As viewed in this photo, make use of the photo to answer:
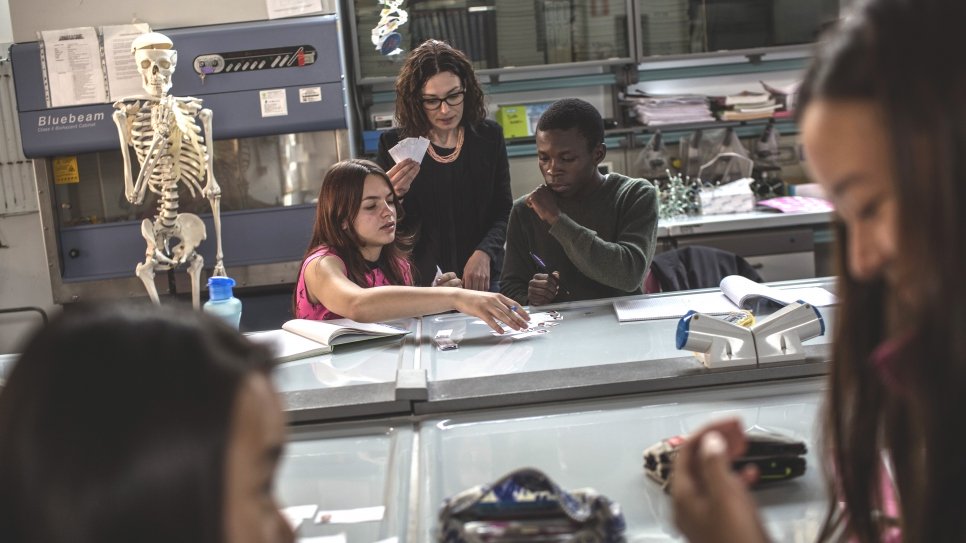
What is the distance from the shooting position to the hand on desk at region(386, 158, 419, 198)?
2.78 meters

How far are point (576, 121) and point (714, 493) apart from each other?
1.89 meters

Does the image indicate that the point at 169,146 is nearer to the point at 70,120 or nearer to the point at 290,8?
the point at 70,120

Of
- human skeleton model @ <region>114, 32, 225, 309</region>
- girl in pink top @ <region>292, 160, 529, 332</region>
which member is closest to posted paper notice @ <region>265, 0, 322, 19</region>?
human skeleton model @ <region>114, 32, 225, 309</region>

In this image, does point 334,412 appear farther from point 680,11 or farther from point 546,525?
point 680,11

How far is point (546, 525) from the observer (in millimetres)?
965

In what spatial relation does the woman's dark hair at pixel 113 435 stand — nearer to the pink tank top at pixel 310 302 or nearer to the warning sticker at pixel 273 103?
the pink tank top at pixel 310 302

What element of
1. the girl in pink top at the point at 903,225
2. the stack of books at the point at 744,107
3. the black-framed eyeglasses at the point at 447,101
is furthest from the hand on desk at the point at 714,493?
the stack of books at the point at 744,107

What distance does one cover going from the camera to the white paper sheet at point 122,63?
3.76 meters

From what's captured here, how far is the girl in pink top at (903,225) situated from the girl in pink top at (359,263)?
137cm

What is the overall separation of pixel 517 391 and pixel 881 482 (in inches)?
27.1

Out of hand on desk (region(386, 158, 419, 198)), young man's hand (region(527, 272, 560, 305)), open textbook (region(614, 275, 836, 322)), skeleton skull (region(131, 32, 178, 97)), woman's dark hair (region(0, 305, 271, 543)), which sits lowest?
open textbook (region(614, 275, 836, 322))

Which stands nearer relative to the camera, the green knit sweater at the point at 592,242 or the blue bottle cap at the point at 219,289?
the blue bottle cap at the point at 219,289

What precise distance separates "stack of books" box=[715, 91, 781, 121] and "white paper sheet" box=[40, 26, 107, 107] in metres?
2.75

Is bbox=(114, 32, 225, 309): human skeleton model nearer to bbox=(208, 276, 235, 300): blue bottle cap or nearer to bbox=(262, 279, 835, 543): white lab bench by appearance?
bbox=(208, 276, 235, 300): blue bottle cap
